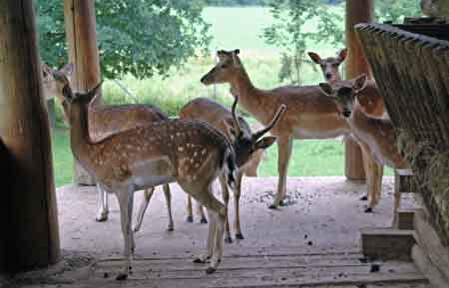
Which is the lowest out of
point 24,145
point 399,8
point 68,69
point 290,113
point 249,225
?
point 249,225

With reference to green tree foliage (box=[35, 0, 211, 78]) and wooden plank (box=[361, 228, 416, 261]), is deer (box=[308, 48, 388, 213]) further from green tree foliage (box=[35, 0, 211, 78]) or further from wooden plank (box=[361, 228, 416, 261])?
green tree foliage (box=[35, 0, 211, 78])

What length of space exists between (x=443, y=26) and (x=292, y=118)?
248 cm

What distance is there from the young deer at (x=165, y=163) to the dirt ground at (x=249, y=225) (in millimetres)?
468

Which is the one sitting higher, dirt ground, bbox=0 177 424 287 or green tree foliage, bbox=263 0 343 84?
green tree foliage, bbox=263 0 343 84

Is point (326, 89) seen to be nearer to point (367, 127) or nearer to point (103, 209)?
point (367, 127)

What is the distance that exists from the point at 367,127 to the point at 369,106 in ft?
Answer: 2.59

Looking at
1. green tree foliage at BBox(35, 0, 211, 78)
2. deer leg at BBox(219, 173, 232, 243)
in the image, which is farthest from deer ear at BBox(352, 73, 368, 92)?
green tree foliage at BBox(35, 0, 211, 78)

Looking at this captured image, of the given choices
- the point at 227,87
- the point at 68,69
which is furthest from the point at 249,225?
the point at 227,87

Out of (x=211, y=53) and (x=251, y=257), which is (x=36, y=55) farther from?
(x=211, y=53)

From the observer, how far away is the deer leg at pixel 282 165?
651 centimetres

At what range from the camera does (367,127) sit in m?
5.95

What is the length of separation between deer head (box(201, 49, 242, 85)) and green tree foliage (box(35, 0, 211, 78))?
2.54 metres

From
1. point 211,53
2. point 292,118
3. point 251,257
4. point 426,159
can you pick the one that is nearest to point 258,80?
point 211,53

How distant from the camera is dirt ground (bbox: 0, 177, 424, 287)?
5043 mm
